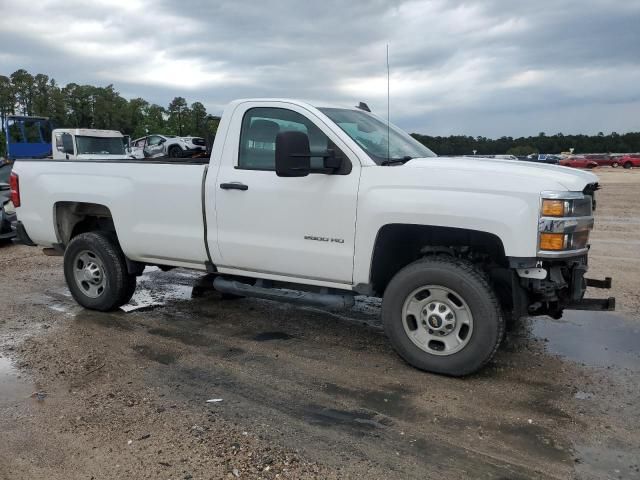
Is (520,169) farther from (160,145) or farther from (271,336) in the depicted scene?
(160,145)

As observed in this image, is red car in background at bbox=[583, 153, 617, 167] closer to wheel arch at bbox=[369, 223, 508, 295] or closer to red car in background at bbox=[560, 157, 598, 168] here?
red car in background at bbox=[560, 157, 598, 168]

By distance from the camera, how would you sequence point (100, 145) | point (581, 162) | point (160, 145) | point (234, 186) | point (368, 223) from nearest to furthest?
1. point (368, 223)
2. point (234, 186)
3. point (100, 145)
4. point (160, 145)
5. point (581, 162)

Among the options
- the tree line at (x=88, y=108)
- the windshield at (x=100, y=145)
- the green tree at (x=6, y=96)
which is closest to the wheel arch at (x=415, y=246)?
the windshield at (x=100, y=145)

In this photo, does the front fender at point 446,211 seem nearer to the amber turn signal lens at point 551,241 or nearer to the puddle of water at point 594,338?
the amber turn signal lens at point 551,241

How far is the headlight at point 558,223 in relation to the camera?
402cm

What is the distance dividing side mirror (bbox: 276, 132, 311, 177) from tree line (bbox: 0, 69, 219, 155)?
4785 centimetres

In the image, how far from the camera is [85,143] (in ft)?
67.7

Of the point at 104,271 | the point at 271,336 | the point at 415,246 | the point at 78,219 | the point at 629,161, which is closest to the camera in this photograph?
the point at 415,246

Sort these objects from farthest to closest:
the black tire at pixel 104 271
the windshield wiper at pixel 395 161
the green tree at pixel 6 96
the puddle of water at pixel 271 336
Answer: the green tree at pixel 6 96, the black tire at pixel 104 271, the puddle of water at pixel 271 336, the windshield wiper at pixel 395 161

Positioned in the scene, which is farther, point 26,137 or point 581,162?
point 581,162

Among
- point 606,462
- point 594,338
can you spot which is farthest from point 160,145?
point 606,462

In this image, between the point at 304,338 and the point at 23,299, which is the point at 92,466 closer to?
the point at 304,338

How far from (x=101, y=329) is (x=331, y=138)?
3.02m

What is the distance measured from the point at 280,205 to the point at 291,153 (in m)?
0.63
